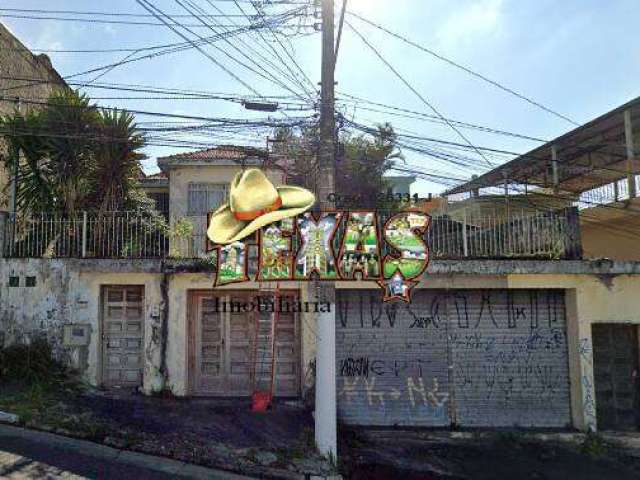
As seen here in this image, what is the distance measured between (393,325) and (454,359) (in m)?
1.33

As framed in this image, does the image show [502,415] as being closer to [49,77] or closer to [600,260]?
[600,260]

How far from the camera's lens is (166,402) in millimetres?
8852

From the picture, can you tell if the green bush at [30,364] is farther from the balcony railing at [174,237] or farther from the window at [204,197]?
the window at [204,197]

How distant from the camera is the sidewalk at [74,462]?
228 inches

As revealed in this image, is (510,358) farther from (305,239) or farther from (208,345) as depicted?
(208,345)

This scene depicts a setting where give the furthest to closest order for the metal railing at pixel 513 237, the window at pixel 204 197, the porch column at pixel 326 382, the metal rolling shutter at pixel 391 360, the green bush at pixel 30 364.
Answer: the window at pixel 204 197, the metal railing at pixel 513 237, the metal rolling shutter at pixel 391 360, the green bush at pixel 30 364, the porch column at pixel 326 382

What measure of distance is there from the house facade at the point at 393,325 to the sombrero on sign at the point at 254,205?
1.33m

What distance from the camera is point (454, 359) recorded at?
958 cm

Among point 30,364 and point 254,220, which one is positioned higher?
point 254,220

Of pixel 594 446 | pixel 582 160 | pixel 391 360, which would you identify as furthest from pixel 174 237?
pixel 582 160

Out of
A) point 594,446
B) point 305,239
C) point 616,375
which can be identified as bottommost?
point 594,446

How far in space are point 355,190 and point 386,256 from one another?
9.31 metres

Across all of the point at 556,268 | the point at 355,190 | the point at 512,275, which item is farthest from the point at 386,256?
the point at 355,190

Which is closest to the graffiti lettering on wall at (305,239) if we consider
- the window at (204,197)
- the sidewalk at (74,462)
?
the sidewalk at (74,462)
